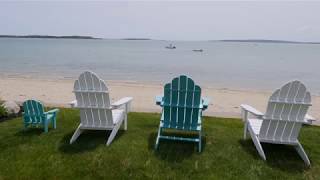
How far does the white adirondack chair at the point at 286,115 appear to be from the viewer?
5.07 metres

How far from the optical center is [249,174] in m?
4.67

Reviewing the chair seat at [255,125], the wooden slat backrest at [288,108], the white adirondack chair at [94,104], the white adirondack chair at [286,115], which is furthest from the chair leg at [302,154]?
the white adirondack chair at [94,104]

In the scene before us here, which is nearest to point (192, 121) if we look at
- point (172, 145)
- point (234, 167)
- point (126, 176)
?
point (172, 145)

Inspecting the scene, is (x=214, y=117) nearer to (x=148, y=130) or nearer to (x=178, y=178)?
(x=148, y=130)

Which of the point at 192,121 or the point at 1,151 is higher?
the point at 192,121

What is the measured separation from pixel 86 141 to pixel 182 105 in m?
1.71

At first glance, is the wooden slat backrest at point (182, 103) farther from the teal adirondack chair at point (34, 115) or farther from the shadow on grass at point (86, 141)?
the teal adirondack chair at point (34, 115)

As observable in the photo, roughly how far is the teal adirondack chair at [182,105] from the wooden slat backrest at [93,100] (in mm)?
907

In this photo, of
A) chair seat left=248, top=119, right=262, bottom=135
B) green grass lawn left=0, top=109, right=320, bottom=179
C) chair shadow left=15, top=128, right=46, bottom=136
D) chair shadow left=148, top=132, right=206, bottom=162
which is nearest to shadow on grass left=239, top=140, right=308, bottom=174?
green grass lawn left=0, top=109, right=320, bottom=179

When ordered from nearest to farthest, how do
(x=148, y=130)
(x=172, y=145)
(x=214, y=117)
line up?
(x=172, y=145), (x=148, y=130), (x=214, y=117)

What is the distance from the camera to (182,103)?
18.1ft

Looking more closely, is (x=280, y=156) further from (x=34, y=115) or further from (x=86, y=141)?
(x=34, y=115)

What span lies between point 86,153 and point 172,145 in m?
1.35

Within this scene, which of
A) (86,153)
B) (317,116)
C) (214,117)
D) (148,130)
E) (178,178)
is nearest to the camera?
(178,178)
